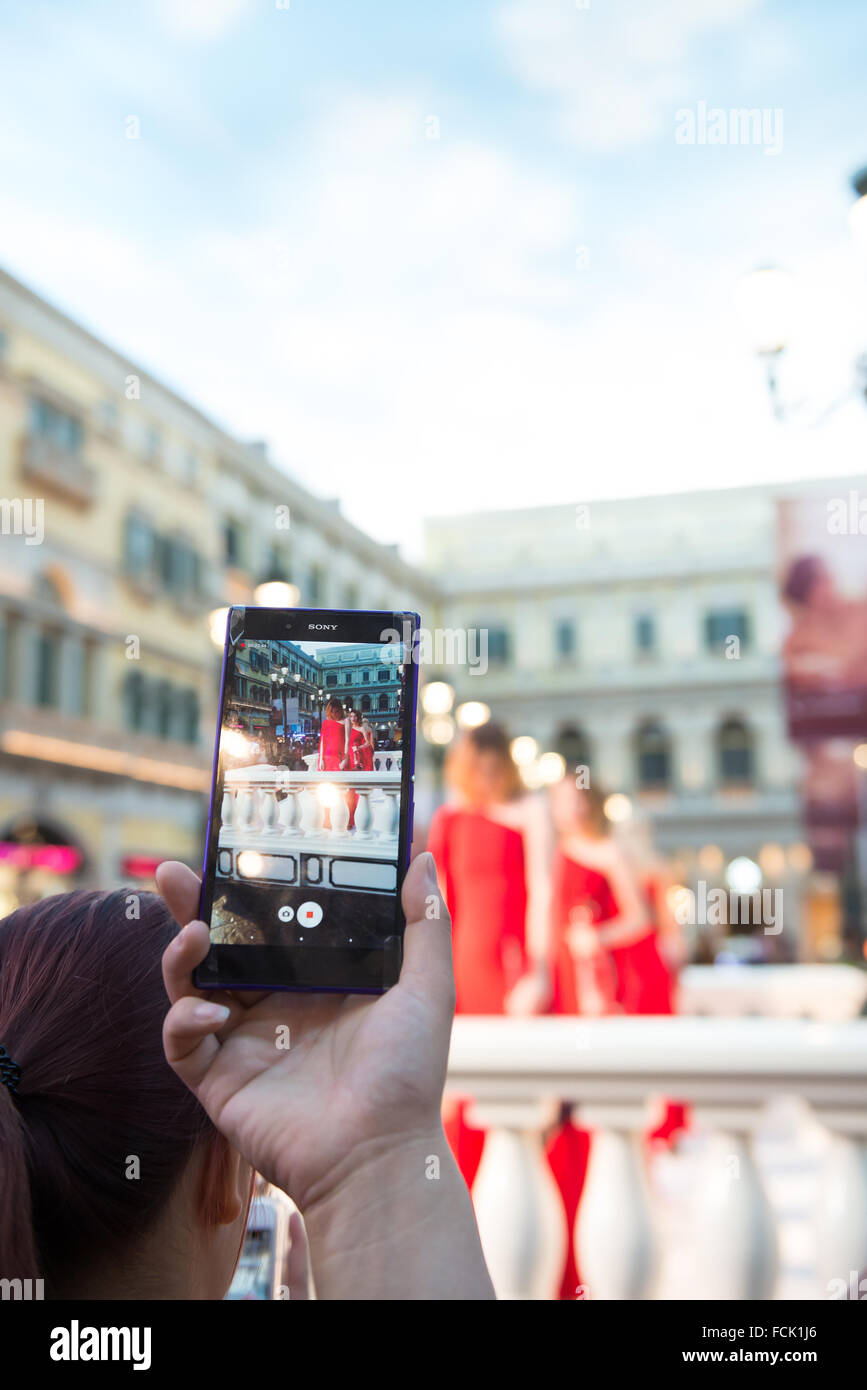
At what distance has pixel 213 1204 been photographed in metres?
1.07

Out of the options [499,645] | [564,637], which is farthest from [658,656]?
[499,645]

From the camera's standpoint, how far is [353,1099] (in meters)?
0.86

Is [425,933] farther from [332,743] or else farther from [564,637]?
[564,637]

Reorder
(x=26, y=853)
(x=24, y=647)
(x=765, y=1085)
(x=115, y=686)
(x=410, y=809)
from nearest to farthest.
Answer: (x=410, y=809) < (x=765, y=1085) < (x=26, y=853) < (x=24, y=647) < (x=115, y=686)

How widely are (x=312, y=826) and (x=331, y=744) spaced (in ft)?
0.25

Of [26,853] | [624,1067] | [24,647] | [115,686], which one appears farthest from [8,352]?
[624,1067]

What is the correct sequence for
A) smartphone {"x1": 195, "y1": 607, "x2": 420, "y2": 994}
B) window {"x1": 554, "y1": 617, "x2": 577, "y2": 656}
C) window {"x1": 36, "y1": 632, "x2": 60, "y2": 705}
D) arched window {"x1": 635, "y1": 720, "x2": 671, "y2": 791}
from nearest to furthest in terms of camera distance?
smartphone {"x1": 195, "y1": 607, "x2": 420, "y2": 994} → window {"x1": 36, "y1": 632, "x2": 60, "y2": 705} → arched window {"x1": 635, "y1": 720, "x2": 671, "y2": 791} → window {"x1": 554, "y1": 617, "x2": 577, "y2": 656}

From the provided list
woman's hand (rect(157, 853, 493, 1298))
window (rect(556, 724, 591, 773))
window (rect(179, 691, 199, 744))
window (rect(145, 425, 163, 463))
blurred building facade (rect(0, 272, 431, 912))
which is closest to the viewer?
woman's hand (rect(157, 853, 493, 1298))

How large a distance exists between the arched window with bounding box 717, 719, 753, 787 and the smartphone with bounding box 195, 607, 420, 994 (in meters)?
30.3

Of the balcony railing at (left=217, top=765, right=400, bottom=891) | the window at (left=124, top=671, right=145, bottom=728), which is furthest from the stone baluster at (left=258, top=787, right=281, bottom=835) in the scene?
the window at (left=124, top=671, right=145, bottom=728)

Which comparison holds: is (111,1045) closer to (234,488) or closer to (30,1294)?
(30,1294)

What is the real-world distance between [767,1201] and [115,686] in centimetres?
1860

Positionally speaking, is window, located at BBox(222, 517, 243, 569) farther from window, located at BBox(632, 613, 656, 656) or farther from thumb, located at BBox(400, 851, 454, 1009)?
thumb, located at BBox(400, 851, 454, 1009)

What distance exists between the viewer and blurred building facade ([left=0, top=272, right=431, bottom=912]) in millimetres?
17188
